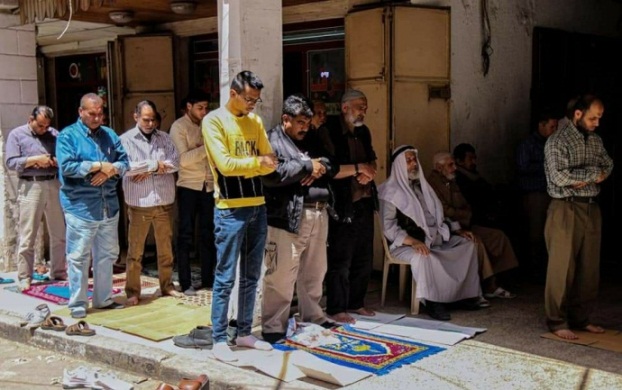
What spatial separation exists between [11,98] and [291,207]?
477cm

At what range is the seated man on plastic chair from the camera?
6.41 metres

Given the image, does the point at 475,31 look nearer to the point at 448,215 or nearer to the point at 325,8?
the point at 325,8

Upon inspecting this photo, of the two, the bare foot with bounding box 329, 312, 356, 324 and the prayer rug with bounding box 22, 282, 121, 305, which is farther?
the prayer rug with bounding box 22, 282, 121, 305

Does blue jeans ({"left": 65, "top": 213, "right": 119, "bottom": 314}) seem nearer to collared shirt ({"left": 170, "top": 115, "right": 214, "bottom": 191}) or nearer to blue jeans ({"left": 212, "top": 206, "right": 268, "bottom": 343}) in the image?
collared shirt ({"left": 170, "top": 115, "right": 214, "bottom": 191})

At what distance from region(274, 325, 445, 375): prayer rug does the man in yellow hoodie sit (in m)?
0.45

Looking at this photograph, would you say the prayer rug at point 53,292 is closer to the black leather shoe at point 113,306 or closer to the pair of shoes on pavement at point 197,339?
the black leather shoe at point 113,306

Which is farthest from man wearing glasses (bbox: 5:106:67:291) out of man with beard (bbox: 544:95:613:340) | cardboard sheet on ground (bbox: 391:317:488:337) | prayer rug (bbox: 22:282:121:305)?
man with beard (bbox: 544:95:613:340)

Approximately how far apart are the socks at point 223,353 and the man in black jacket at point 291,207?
0.40 metres

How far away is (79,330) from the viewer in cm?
609

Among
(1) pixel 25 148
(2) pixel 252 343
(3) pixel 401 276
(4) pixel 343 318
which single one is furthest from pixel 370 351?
(1) pixel 25 148

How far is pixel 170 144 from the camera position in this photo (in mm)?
7129

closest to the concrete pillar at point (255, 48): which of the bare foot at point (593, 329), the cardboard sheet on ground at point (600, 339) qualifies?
the cardboard sheet on ground at point (600, 339)

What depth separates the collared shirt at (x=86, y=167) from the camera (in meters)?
6.41

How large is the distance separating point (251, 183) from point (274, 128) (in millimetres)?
640
